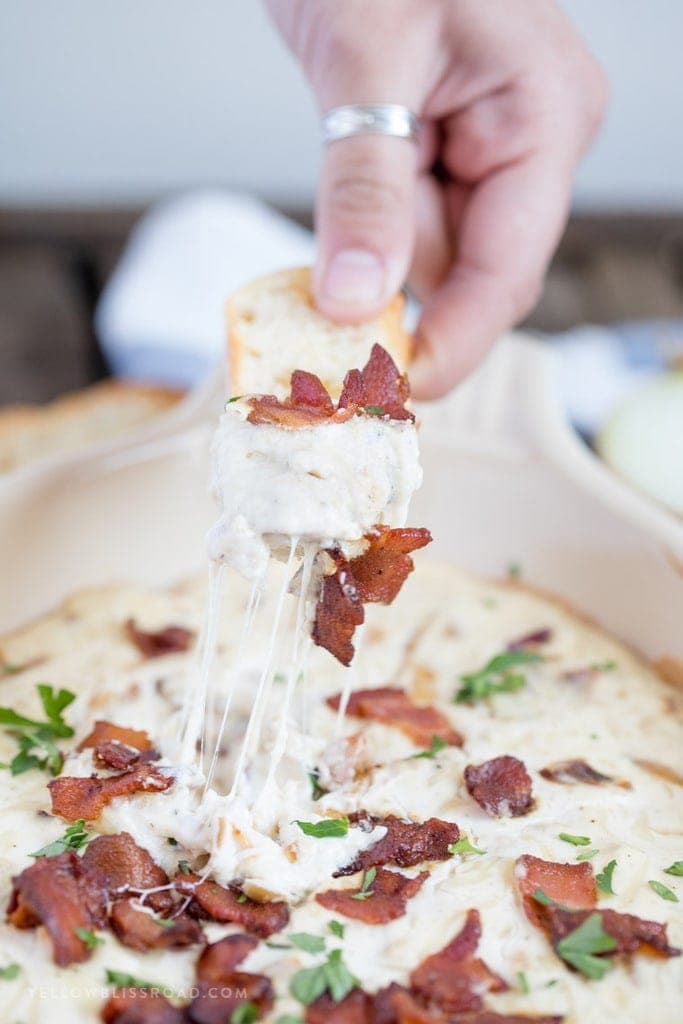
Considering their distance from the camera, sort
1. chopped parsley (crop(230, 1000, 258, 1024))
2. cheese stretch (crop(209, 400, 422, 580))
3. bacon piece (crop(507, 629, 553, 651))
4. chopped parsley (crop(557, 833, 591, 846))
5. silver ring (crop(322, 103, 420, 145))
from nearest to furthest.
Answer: chopped parsley (crop(230, 1000, 258, 1024)) → cheese stretch (crop(209, 400, 422, 580)) → chopped parsley (crop(557, 833, 591, 846)) → silver ring (crop(322, 103, 420, 145)) → bacon piece (crop(507, 629, 553, 651))

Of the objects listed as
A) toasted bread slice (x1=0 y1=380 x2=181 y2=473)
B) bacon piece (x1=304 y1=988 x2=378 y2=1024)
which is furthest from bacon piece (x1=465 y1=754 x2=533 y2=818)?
toasted bread slice (x1=0 y1=380 x2=181 y2=473)

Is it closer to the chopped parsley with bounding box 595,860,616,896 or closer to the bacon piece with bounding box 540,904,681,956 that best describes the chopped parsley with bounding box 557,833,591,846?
the chopped parsley with bounding box 595,860,616,896

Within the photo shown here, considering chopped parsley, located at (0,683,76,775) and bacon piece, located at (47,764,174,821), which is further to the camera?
chopped parsley, located at (0,683,76,775)

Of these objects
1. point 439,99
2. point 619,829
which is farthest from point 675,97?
point 619,829

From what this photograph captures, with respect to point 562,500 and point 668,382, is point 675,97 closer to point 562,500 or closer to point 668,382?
point 668,382

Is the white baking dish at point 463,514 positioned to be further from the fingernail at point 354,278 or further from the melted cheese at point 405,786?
the fingernail at point 354,278
